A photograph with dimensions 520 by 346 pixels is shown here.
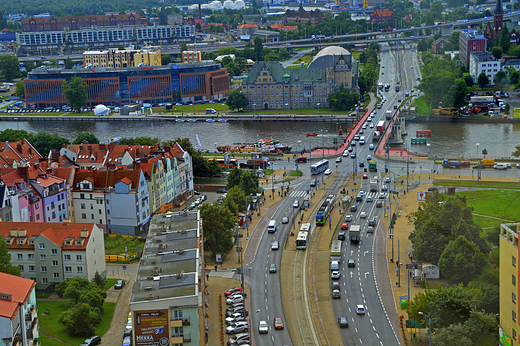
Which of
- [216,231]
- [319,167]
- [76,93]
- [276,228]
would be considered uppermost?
[76,93]

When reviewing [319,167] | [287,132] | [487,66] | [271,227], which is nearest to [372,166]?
[319,167]

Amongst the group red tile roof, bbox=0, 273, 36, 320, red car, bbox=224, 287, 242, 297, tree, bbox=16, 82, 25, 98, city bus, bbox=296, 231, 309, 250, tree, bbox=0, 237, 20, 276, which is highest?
tree, bbox=16, 82, 25, 98

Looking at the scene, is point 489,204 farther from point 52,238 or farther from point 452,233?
point 52,238

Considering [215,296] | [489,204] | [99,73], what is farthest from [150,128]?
[215,296]

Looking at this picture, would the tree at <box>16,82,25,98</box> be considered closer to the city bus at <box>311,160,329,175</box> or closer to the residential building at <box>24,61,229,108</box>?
the residential building at <box>24,61,229,108</box>

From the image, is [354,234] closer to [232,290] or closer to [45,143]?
[232,290]

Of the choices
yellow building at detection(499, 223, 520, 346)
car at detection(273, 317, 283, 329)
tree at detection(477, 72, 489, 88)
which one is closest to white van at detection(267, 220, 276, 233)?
car at detection(273, 317, 283, 329)
